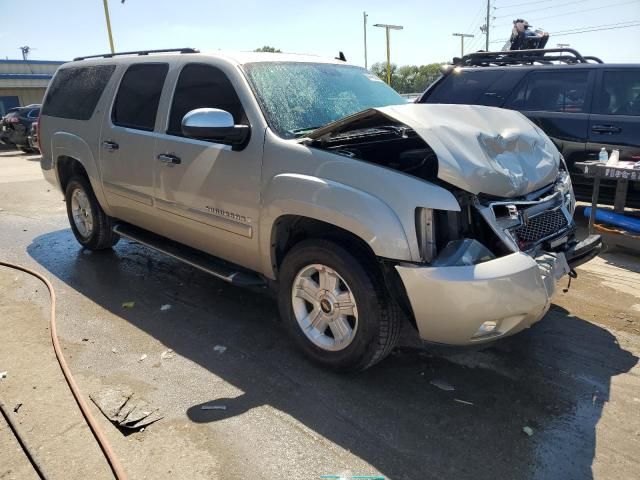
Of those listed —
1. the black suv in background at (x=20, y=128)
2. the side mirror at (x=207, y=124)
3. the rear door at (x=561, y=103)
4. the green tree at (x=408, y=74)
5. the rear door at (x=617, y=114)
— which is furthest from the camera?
the green tree at (x=408, y=74)

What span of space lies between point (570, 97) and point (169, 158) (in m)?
4.93

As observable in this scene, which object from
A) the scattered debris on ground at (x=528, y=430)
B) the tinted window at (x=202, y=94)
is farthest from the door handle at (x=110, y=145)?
the scattered debris on ground at (x=528, y=430)

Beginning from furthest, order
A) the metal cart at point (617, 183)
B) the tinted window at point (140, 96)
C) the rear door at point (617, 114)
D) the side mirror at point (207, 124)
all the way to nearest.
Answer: the rear door at point (617, 114) < the metal cart at point (617, 183) < the tinted window at point (140, 96) < the side mirror at point (207, 124)

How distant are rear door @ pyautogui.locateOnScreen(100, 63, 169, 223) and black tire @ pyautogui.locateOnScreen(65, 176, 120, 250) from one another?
55 cm

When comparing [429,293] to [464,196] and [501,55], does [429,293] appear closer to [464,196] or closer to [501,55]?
[464,196]

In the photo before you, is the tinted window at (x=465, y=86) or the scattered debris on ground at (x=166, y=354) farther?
the tinted window at (x=465, y=86)

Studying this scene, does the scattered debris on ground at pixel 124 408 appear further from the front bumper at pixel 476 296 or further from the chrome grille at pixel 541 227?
the chrome grille at pixel 541 227

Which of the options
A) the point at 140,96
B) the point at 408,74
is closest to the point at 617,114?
the point at 140,96

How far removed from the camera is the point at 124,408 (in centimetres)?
297

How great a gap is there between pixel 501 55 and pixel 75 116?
5.36 meters

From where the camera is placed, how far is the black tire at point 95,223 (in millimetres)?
5469

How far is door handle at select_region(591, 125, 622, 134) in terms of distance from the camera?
19.6 feet

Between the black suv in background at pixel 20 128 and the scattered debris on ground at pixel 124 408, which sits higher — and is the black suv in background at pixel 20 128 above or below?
above

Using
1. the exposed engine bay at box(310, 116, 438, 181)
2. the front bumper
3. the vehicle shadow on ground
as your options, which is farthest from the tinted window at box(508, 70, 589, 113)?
the front bumper
